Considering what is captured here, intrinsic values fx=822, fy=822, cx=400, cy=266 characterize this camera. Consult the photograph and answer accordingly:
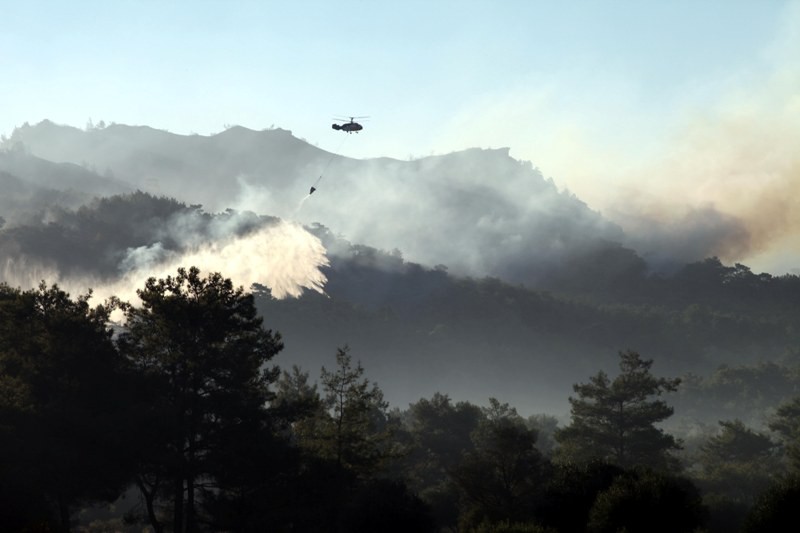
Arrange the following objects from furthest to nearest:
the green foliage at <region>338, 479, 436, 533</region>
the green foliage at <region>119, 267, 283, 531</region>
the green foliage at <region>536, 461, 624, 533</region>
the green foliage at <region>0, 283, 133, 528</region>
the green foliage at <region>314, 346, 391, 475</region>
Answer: the green foliage at <region>314, 346, 391, 475</region>, the green foliage at <region>536, 461, 624, 533</region>, the green foliage at <region>338, 479, 436, 533</region>, the green foliage at <region>119, 267, 283, 531</region>, the green foliage at <region>0, 283, 133, 528</region>

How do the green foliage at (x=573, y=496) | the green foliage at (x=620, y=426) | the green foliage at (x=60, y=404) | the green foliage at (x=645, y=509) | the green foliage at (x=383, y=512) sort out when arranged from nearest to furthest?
the green foliage at (x=645, y=509) < the green foliage at (x=60, y=404) < the green foliage at (x=383, y=512) < the green foliage at (x=573, y=496) < the green foliage at (x=620, y=426)

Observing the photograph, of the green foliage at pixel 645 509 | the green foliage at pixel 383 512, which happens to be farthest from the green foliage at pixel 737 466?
the green foliage at pixel 383 512

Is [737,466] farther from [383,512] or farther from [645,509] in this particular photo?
[383,512]

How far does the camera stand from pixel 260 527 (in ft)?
163

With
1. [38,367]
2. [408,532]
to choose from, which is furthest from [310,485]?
[38,367]

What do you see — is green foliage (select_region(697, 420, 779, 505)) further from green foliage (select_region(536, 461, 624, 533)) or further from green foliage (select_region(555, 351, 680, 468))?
green foliage (select_region(536, 461, 624, 533))

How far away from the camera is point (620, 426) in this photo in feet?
262

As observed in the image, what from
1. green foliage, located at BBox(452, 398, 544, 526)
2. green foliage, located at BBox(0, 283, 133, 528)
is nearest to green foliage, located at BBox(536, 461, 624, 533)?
green foliage, located at BBox(452, 398, 544, 526)

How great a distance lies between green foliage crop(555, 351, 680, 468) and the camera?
254ft

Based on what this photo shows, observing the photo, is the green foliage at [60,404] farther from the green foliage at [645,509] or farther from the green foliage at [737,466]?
the green foliage at [737,466]

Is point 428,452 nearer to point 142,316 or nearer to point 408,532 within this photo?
point 408,532

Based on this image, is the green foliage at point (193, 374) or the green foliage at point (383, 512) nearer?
the green foliage at point (193, 374)

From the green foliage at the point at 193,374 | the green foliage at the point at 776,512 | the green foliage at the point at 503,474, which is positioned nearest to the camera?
the green foliage at the point at 776,512

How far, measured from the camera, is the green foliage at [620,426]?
77.4 meters
